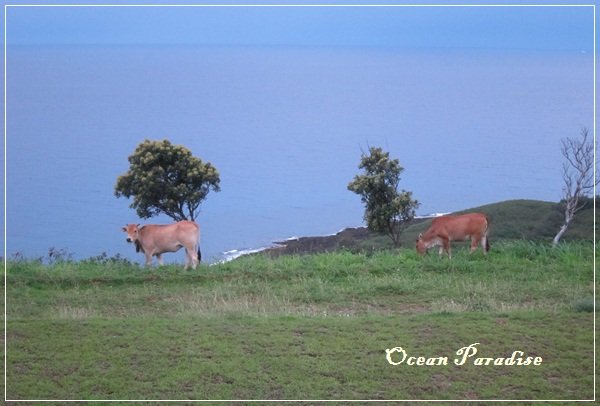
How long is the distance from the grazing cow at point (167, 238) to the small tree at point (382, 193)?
12.3ft

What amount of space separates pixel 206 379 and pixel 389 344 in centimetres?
177

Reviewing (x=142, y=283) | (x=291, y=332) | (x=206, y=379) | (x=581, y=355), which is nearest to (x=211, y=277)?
(x=142, y=283)

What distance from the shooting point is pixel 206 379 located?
817 centimetres

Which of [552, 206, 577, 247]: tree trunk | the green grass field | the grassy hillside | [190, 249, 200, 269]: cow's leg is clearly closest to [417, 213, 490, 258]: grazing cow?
the green grass field

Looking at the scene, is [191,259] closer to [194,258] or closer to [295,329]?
[194,258]

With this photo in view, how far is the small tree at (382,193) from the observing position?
15.4 meters

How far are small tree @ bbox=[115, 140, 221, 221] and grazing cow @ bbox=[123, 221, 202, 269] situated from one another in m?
1.56

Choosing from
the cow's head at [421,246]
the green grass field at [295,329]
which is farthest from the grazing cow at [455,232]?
the green grass field at [295,329]

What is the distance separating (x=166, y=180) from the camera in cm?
1458

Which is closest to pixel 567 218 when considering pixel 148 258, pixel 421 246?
pixel 421 246

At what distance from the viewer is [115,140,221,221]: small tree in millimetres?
14062

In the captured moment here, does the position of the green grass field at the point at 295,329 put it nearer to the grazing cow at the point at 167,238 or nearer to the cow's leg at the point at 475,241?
the grazing cow at the point at 167,238

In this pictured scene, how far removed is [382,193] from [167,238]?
463 cm

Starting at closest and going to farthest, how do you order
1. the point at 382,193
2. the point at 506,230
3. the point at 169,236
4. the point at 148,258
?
the point at 169,236 → the point at 148,258 → the point at 382,193 → the point at 506,230
